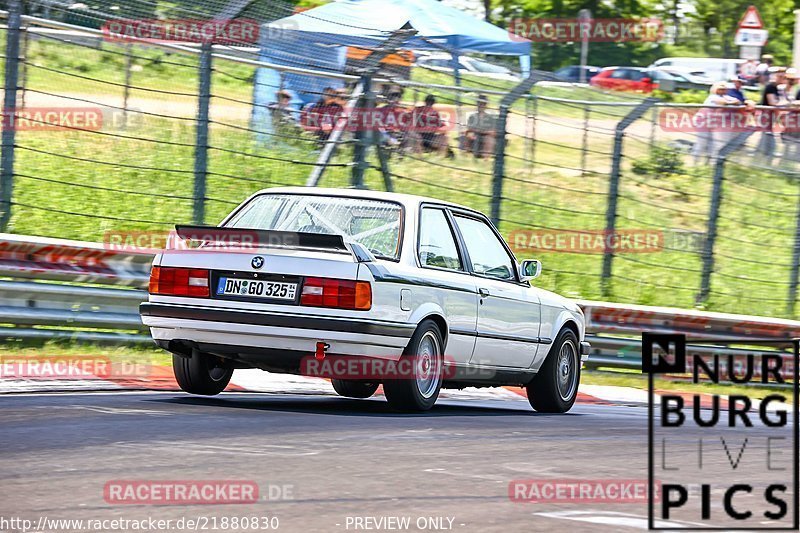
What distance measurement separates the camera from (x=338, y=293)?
862 centimetres

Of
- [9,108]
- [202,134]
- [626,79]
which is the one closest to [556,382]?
[202,134]

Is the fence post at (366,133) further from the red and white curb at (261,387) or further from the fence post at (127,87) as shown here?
the red and white curb at (261,387)

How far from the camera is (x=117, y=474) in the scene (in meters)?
6.25

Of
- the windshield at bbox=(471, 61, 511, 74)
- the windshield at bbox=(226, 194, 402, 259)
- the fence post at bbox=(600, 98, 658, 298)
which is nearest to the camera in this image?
the windshield at bbox=(226, 194, 402, 259)

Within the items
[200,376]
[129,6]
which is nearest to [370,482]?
[200,376]

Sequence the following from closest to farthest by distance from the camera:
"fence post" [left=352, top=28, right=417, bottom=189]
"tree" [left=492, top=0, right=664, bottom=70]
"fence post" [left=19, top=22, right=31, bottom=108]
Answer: "fence post" [left=19, top=22, right=31, bottom=108], "fence post" [left=352, top=28, right=417, bottom=189], "tree" [left=492, top=0, right=664, bottom=70]

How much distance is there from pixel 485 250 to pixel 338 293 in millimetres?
2037

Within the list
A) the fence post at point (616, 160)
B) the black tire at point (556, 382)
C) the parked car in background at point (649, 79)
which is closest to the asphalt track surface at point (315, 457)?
the black tire at point (556, 382)

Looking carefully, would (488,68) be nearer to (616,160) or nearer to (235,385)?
(616,160)

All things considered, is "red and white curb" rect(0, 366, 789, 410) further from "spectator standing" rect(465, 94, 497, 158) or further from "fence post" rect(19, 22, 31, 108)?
"spectator standing" rect(465, 94, 497, 158)

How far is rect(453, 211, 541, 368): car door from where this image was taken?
9961 millimetres

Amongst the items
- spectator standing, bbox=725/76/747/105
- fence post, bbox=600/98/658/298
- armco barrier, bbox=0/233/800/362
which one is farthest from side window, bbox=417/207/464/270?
spectator standing, bbox=725/76/747/105

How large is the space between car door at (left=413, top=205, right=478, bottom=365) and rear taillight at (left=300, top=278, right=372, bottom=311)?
2.05 feet

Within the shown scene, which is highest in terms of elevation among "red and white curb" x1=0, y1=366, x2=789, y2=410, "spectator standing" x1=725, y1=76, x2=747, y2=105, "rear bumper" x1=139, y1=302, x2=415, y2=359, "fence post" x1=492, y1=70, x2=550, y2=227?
"spectator standing" x1=725, y1=76, x2=747, y2=105
